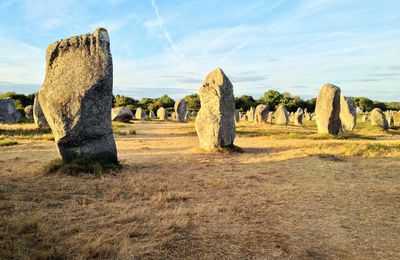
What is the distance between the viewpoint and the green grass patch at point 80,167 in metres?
8.49

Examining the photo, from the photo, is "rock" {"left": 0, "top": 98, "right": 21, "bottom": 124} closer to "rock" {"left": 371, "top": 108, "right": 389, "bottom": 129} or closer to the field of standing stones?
the field of standing stones

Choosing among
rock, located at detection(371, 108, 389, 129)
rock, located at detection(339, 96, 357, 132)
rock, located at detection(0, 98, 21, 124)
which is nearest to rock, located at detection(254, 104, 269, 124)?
rock, located at detection(371, 108, 389, 129)

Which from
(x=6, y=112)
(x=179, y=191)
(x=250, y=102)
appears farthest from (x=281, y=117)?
(x=250, y=102)

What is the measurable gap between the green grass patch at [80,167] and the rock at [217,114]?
500 centimetres

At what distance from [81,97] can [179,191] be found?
385cm

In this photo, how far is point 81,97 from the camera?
9.01m

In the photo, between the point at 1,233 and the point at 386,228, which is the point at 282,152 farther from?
the point at 1,233

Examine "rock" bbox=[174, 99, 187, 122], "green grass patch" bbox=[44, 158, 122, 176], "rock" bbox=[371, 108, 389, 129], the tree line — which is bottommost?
"green grass patch" bbox=[44, 158, 122, 176]

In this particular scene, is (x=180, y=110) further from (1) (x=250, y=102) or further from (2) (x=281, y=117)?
(1) (x=250, y=102)

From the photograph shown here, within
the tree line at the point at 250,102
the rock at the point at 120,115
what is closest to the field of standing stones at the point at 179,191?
the rock at the point at 120,115

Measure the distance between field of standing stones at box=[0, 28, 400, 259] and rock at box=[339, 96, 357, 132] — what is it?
34.1ft

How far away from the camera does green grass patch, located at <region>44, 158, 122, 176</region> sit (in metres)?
8.49

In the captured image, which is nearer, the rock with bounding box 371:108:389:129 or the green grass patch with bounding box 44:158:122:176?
the green grass patch with bounding box 44:158:122:176

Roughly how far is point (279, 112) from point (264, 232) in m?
34.4
